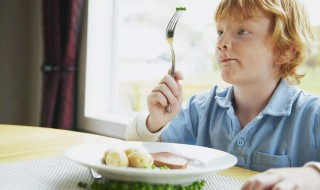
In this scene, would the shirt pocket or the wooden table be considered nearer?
the wooden table

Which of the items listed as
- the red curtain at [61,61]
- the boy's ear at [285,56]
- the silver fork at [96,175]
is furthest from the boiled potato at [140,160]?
the red curtain at [61,61]

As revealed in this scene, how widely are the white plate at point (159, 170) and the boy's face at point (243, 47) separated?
340 mm

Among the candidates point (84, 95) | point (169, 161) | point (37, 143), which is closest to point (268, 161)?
point (169, 161)

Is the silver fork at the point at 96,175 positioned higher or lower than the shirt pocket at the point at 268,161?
higher

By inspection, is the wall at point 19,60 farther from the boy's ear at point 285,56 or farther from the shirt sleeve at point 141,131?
the boy's ear at point 285,56

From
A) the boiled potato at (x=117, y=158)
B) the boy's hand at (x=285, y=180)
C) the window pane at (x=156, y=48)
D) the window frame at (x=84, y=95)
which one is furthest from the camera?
the window frame at (x=84, y=95)

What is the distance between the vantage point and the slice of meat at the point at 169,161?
76cm

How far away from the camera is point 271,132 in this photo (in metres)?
1.17

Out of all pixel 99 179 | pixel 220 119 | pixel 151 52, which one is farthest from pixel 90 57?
pixel 99 179

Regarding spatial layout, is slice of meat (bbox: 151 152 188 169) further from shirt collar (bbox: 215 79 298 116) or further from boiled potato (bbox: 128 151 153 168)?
shirt collar (bbox: 215 79 298 116)

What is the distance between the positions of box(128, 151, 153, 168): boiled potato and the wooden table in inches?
9.9

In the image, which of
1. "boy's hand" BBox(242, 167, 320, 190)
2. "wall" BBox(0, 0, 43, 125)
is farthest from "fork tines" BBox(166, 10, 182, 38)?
"wall" BBox(0, 0, 43, 125)

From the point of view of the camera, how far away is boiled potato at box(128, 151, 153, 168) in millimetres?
737

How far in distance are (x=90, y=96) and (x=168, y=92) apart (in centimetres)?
127
